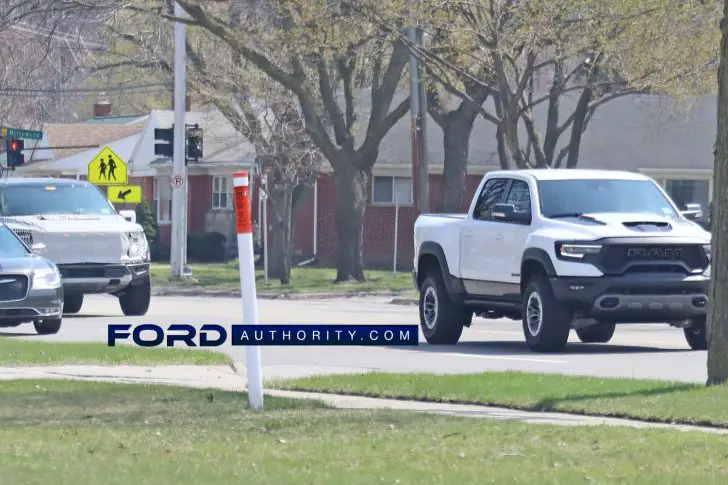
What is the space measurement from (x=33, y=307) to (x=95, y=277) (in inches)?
156

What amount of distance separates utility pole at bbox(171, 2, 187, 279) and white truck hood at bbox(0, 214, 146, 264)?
45.4 ft

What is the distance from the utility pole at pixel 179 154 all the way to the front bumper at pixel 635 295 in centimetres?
2202

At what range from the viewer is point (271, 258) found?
4609cm

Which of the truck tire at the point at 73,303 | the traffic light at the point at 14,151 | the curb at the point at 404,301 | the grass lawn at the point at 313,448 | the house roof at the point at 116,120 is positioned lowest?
the curb at the point at 404,301

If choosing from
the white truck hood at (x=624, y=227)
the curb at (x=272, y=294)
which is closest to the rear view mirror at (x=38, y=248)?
the white truck hood at (x=624, y=227)

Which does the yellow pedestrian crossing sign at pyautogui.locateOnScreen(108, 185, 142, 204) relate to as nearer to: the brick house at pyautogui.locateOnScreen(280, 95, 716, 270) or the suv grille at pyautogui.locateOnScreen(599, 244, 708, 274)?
the brick house at pyautogui.locateOnScreen(280, 95, 716, 270)

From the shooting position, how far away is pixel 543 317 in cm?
1819

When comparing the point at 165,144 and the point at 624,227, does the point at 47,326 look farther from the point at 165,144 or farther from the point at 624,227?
the point at 165,144

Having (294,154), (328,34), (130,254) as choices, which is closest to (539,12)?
(328,34)

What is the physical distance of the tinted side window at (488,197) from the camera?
1992cm

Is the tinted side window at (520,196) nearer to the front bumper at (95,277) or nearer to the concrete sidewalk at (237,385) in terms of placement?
the concrete sidewalk at (237,385)

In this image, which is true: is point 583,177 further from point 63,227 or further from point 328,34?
point 328,34

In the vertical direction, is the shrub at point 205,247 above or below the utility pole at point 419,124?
below

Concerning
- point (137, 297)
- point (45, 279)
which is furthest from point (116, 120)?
point (45, 279)
